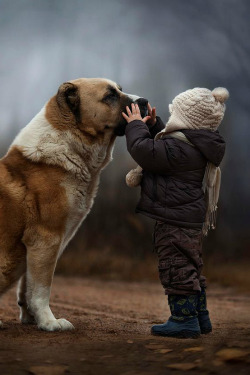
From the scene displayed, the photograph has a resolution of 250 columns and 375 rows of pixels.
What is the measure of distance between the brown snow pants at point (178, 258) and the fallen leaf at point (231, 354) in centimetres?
82

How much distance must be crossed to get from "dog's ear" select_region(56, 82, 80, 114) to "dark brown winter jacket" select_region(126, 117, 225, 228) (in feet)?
1.81

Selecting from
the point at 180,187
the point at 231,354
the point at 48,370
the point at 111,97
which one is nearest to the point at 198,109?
the point at 180,187

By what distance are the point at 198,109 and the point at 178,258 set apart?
1.01 m

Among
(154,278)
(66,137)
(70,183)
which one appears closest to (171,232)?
(70,183)

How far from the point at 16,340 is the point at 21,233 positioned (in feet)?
2.40

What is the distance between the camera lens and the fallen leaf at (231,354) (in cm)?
257

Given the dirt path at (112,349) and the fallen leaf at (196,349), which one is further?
the fallen leaf at (196,349)

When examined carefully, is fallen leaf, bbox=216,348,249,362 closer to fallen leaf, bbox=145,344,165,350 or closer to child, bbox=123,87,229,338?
fallen leaf, bbox=145,344,165,350

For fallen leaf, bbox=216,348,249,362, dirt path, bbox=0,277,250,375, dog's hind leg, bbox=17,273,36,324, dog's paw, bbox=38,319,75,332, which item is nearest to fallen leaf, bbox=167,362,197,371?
dirt path, bbox=0,277,250,375

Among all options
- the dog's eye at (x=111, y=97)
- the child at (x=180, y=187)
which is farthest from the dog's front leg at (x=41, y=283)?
the dog's eye at (x=111, y=97)

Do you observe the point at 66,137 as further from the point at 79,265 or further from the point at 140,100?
the point at 79,265

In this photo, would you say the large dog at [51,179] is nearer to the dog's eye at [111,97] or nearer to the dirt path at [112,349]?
the dog's eye at [111,97]

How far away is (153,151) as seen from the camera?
140 inches

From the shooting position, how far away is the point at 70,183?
3863mm
